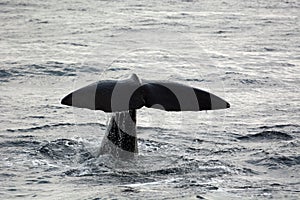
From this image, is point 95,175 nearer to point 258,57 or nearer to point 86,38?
point 258,57

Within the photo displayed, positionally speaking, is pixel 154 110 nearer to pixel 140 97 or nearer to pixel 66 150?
pixel 66 150

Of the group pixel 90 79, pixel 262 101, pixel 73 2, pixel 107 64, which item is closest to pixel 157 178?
pixel 262 101

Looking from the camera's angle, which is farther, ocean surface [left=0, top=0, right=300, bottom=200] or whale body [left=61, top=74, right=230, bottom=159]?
ocean surface [left=0, top=0, right=300, bottom=200]

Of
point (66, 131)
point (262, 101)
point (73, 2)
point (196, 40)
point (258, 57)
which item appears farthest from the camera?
point (73, 2)

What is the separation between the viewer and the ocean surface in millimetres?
8547

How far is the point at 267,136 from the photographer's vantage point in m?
11.2

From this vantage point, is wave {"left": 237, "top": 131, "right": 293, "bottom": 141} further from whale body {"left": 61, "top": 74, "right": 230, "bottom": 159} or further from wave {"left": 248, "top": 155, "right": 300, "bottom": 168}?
whale body {"left": 61, "top": 74, "right": 230, "bottom": 159}

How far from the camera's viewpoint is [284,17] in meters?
25.0

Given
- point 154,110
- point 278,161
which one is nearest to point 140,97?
point 278,161

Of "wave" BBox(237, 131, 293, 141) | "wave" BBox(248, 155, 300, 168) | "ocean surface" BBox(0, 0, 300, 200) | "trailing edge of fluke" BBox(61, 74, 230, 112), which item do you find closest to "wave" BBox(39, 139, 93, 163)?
"ocean surface" BBox(0, 0, 300, 200)

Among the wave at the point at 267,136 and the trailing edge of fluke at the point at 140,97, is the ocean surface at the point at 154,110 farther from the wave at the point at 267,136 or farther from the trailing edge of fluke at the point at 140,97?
the trailing edge of fluke at the point at 140,97

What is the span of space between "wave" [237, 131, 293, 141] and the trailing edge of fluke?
294 cm

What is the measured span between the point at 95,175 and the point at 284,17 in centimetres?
1749

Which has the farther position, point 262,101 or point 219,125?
point 262,101
